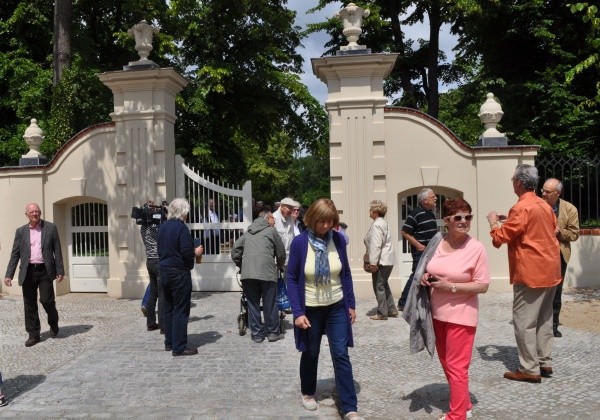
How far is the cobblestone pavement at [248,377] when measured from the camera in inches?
191

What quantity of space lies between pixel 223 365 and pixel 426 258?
2.67 m

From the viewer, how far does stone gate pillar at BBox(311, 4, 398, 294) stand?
33.1 ft

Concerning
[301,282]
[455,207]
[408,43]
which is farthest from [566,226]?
[408,43]

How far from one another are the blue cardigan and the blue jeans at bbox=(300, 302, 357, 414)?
0.18 feet

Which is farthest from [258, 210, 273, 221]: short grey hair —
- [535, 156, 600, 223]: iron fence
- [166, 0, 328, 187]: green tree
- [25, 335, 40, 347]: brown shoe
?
[166, 0, 328, 187]: green tree

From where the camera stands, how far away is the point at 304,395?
4.89 metres

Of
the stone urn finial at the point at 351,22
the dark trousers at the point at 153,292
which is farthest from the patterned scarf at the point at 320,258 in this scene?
the stone urn finial at the point at 351,22

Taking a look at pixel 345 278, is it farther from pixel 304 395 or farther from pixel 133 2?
pixel 133 2

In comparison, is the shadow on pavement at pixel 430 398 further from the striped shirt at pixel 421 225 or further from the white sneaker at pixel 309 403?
the striped shirt at pixel 421 225

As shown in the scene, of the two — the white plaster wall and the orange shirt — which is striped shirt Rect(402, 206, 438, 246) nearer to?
the orange shirt

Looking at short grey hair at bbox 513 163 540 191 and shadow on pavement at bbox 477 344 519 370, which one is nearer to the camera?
short grey hair at bbox 513 163 540 191

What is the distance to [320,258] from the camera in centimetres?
460

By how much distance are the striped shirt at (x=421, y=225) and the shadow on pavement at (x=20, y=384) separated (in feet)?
15.2

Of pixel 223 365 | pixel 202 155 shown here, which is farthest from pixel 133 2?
pixel 223 365
